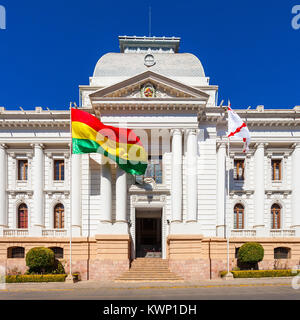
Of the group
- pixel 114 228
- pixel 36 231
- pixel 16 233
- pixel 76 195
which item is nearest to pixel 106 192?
pixel 76 195

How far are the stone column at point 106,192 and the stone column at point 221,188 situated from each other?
10118mm

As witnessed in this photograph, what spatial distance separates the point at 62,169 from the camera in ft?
128

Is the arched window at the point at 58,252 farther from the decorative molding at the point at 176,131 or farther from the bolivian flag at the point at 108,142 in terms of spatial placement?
the decorative molding at the point at 176,131

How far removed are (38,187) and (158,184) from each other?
11.4 m

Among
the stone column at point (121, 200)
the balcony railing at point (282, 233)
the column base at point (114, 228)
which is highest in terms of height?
the stone column at point (121, 200)

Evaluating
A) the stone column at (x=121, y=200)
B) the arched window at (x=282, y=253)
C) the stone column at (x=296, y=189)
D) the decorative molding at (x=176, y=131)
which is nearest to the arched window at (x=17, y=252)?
the stone column at (x=121, y=200)

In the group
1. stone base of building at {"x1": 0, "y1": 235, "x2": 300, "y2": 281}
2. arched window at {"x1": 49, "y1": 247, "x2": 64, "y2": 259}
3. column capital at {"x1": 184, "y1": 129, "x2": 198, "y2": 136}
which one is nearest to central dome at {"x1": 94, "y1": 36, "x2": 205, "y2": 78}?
column capital at {"x1": 184, "y1": 129, "x2": 198, "y2": 136}

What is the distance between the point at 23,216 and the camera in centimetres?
3844

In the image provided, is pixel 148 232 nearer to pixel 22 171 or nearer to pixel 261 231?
pixel 261 231

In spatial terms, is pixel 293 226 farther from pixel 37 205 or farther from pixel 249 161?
pixel 37 205

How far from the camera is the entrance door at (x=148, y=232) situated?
39.7 m

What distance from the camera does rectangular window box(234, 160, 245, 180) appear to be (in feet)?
129

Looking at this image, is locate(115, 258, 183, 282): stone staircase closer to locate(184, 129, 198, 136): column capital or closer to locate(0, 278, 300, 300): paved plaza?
locate(0, 278, 300, 300): paved plaza

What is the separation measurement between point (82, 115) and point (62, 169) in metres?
8.90
